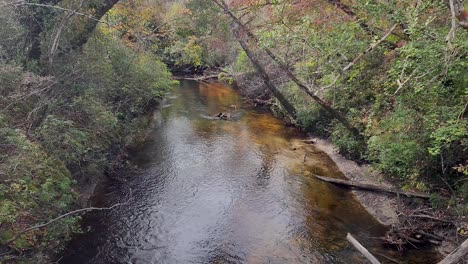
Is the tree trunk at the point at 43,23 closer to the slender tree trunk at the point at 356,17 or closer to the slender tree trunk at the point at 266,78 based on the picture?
the slender tree trunk at the point at 266,78

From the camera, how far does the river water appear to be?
892 cm

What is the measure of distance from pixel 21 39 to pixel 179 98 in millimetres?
16566

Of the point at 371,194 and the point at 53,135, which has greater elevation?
the point at 53,135

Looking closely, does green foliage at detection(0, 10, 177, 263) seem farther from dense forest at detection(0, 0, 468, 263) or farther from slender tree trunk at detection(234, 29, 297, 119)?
slender tree trunk at detection(234, 29, 297, 119)

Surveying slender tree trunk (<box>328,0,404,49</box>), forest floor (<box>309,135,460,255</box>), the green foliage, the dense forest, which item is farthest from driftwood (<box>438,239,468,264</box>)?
the green foliage

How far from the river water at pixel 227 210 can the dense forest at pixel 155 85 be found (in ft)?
3.73

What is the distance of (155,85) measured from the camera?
19781mm

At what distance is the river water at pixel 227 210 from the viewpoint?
8.92 metres

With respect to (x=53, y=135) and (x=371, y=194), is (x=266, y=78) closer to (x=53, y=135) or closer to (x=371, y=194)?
(x=371, y=194)

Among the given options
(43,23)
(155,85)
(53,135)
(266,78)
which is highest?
(43,23)

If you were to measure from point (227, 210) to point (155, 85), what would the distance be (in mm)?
10917

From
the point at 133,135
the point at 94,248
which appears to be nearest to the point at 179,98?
the point at 133,135

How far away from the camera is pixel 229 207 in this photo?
37.1ft

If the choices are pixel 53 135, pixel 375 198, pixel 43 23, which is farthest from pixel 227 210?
pixel 43 23
